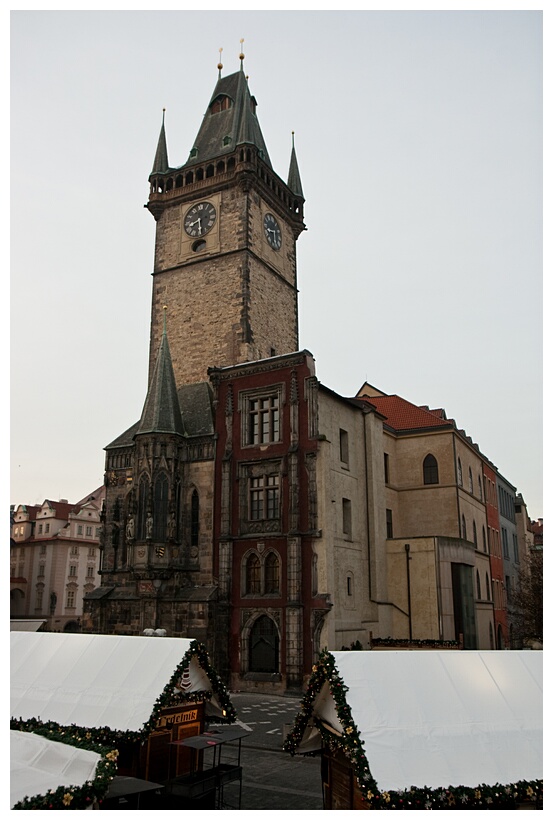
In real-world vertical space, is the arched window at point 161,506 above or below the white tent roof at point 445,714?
above

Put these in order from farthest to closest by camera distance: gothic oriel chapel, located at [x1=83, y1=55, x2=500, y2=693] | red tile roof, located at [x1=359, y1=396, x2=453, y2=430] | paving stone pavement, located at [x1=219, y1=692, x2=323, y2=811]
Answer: red tile roof, located at [x1=359, y1=396, x2=453, y2=430], gothic oriel chapel, located at [x1=83, y1=55, x2=500, y2=693], paving stone pavement, located at [x1=219, y1=692, x2=323, y2=811]

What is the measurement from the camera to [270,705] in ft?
86.9

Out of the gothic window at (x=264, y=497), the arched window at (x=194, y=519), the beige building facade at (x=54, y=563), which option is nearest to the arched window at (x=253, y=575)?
the gothic window at (x=264, y=497)

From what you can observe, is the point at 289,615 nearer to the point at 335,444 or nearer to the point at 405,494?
the point at 335,444

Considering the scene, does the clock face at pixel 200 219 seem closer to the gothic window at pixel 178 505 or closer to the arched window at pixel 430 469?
the gothic window at pixel 178 505

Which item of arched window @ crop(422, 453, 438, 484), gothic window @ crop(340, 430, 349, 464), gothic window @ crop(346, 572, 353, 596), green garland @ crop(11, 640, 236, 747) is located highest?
gothic window @ crop(340, 430, 349, 464)

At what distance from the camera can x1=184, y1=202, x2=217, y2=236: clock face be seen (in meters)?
42.8

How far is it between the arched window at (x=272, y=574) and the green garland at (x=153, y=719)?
17.9 meters

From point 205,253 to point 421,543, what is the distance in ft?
70.3

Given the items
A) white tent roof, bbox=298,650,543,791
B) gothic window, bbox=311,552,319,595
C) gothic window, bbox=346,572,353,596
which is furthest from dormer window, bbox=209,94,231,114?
white tent roof, bbox=298,650,543,791

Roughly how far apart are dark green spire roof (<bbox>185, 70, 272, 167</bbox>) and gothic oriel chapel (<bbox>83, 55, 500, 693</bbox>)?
0.72m

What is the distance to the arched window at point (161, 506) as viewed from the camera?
109 ft

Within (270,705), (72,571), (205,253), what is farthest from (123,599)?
(72,571)

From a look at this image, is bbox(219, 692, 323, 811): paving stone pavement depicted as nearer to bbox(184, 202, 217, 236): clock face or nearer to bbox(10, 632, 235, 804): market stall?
bbox(10, 632, 235, 804): market stall
